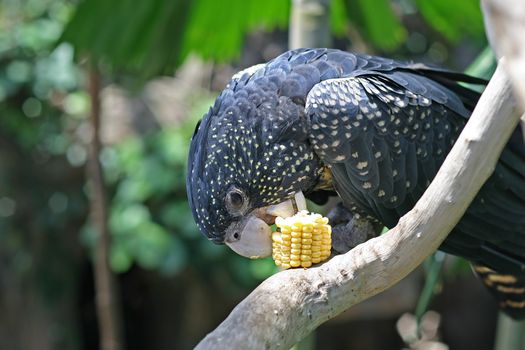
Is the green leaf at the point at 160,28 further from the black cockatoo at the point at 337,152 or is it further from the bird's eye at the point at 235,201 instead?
the bird's eye at the point at 235,201

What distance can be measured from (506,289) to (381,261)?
1.14m

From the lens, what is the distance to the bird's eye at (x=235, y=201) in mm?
2297

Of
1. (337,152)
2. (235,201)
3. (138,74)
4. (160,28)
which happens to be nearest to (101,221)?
(138,74)

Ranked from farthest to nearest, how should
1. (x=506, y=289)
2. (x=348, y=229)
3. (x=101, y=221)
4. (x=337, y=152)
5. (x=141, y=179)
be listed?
(x=141, y=179), (x=101, y=221), (x=506, y=289), (x=348, y=229), (x=337, y=152)

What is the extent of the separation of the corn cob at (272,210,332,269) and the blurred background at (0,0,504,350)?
141cm

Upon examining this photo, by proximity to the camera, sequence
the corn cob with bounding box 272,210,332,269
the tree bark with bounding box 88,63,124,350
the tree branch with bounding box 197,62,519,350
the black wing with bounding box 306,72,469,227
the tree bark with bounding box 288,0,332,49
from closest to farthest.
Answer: the tree branch with bounding box 197,62,519,350 → the corn cob with bounding box 272,210,332,269 → the black wing with bounding box 306,72,469,227 → the tree bark with bounding box 288,0,332,49 → the tree bark with bounding box 88,63,124,350

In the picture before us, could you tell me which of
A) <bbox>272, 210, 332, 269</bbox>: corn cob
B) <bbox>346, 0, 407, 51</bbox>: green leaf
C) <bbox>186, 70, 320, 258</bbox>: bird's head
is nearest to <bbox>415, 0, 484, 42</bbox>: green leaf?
<bbox>346, 0, 407, 51</bbox>: green leaf

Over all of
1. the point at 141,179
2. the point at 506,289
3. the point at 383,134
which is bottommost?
the point at 141,179

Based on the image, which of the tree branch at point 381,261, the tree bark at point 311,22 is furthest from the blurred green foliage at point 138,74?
the tree branch at point 381,261

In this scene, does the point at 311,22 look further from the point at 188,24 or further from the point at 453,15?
the point at 453,15

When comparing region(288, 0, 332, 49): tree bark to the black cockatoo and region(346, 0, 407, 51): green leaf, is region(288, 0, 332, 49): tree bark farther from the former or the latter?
the black cockatoo

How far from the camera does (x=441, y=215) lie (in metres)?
1.65

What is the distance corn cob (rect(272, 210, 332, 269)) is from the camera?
2.10m

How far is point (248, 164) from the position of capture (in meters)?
2.33
